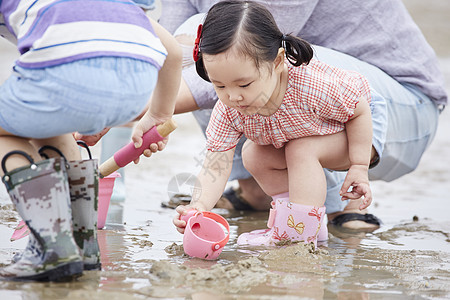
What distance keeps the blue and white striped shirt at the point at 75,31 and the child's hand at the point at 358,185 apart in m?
0.89

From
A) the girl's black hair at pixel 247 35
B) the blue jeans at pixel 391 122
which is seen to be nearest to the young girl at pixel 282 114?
the girl's black hair at pixel 247 35

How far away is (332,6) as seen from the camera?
293cm

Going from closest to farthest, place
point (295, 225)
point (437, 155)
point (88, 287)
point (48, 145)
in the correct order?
point (88, 287) < point (48, 145) < point (295, 225) < point (437, 155)

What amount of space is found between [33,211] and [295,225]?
3.14ft

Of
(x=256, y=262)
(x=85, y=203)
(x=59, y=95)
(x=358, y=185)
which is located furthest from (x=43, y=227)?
(x=358, y=185)

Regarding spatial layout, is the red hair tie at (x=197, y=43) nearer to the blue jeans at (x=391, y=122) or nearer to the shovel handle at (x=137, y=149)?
the shovel handle at (x=137, y=149)

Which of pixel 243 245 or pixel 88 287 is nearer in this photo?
pixel 88 287

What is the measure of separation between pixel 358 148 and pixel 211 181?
1.77 feet

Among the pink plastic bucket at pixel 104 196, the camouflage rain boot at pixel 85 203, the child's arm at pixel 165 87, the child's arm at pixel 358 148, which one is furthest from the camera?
the pink plastic bucket at pixel 104 196

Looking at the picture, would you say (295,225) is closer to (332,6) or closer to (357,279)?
(357,279)

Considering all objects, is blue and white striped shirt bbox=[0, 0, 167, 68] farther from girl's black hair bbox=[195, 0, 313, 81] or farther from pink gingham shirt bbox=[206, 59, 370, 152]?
pink gingham shirt bbox=[206, 59, 370, 152]

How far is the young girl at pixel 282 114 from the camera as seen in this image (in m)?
2.09

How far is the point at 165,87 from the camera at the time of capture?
6.36 ft

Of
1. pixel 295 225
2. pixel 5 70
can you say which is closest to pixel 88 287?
pixel 295 225
